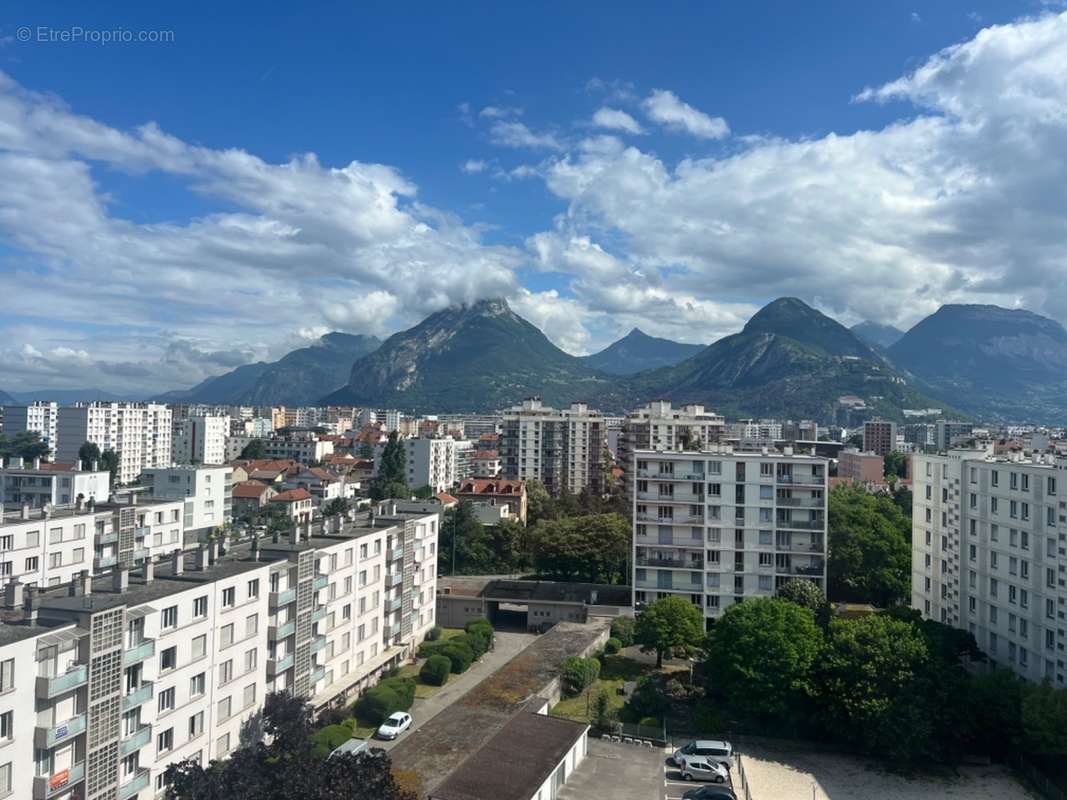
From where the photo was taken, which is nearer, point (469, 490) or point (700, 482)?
point (700, 482)

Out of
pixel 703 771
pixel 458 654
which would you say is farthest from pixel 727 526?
pixel 703 771

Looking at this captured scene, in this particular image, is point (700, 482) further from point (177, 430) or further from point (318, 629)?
point (177, 430)

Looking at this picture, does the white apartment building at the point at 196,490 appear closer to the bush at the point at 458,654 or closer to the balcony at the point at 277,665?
the bush at the point at 458,654

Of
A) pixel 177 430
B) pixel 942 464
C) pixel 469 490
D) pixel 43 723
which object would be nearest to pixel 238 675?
pixel 43 723

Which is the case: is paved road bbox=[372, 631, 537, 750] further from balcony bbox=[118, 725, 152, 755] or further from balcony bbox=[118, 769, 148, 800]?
balcony bbox=[118, 725, 152, 755]

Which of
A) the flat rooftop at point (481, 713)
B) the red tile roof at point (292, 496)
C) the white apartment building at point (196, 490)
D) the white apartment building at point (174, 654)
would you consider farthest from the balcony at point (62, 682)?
the red tile roof at point (292, 496)

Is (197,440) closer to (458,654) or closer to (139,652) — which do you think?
(458,654)

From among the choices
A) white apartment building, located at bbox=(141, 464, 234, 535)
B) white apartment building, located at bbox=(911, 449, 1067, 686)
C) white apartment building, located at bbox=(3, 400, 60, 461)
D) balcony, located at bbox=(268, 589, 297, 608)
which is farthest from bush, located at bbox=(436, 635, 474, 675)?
white apartment building, located at bbox=(3, 400, 60, 461)
